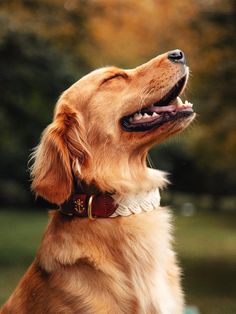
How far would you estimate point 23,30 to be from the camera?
492 inches

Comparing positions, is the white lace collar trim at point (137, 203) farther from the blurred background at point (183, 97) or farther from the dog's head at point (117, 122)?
the blurred background at point (183, 97)

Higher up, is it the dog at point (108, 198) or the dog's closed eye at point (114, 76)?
the dog's closed eye at point (114, 76)

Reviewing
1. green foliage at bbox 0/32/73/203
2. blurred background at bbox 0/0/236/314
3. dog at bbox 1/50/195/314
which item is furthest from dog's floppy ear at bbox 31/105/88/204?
green foliage at bbox 0/32/73/203

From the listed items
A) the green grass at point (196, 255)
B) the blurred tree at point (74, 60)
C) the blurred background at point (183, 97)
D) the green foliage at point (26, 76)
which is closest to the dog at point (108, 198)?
the blurred background at point (183, 97)

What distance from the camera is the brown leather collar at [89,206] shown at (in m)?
4.77

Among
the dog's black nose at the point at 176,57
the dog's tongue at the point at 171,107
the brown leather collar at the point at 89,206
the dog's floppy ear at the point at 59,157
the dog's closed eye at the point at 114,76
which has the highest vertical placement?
the dog's black nose at the point at 176,57

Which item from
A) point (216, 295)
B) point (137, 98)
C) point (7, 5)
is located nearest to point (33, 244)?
point (7, 5)

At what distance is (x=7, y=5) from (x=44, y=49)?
1379 mm

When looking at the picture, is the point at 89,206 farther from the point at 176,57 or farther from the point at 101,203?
the point at 176,57

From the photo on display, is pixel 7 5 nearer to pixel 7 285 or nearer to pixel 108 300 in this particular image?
pixel 7 285

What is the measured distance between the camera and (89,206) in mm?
4777

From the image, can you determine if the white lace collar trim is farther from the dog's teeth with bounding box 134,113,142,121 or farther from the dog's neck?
the dog's teeth with bounding box 134,113,142,121

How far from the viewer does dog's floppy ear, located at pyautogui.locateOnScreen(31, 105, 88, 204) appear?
4660 mm

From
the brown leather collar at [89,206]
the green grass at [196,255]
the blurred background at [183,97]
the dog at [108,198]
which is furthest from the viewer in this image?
the blurred background at [183,97]
